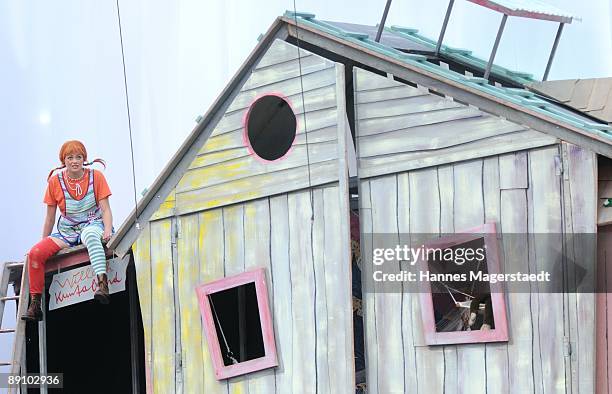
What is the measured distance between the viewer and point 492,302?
657 cm

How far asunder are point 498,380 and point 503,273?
1.95 feet

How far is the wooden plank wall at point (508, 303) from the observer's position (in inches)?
249

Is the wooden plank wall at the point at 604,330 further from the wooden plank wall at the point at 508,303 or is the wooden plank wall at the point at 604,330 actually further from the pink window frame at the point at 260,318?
the pink window frame at the point at 260,318

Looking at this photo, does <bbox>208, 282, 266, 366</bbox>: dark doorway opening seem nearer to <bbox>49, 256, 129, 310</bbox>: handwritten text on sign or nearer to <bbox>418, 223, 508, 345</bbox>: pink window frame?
<bbox>49, 256, 129, 310</bbox>: handwritten text on sign

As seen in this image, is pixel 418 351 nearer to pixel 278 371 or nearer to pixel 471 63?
pixel 278 371

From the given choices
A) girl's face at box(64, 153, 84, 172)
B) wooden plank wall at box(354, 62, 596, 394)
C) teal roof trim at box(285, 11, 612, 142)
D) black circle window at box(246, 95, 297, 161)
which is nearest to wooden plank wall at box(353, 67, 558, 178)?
wooden plank wall at box(354, 62, 596, 394)

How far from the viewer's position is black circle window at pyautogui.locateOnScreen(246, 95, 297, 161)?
24.5 ft

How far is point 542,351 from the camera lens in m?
6.38

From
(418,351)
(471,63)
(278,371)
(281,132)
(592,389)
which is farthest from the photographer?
(471,63)

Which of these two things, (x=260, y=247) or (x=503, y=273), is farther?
(x=260, y=247)

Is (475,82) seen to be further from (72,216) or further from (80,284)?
(80,284)

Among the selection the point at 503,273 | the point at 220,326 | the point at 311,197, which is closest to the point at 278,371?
the point at 220,326

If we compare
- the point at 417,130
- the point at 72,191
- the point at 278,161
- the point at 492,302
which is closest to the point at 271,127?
the point at 278,161

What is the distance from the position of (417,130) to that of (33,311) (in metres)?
2.99
